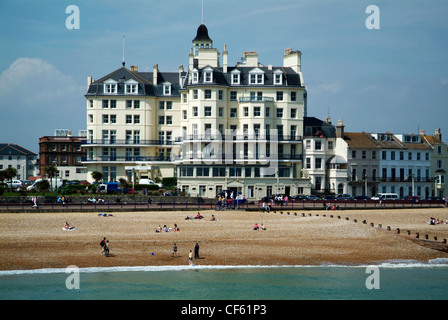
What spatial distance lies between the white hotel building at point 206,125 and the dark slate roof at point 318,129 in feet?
5.42

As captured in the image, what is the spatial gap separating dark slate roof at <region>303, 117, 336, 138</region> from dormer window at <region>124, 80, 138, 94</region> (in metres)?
23.2

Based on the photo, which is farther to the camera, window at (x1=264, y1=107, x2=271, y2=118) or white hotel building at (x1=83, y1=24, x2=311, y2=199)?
window at (x1=264, y1=107, x2=271, y2=118)

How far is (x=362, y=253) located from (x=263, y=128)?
34338mm

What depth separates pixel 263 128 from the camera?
73.0 meters

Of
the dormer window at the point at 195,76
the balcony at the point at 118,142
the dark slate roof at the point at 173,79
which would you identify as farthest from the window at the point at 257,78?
the balcony at the point at 118,142

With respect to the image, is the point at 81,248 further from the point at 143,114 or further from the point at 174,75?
the point at 174,75

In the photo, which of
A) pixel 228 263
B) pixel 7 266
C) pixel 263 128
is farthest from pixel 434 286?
pixel 263 128

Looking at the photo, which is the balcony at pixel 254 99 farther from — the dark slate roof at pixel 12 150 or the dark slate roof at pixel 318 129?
the dark slate roof at pixel 12 150

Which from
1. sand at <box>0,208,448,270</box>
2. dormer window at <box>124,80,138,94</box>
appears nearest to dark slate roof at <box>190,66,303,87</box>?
dormer window at <box>124,80,138,94</box>

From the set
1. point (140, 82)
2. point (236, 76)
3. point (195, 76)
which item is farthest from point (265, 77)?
point (140, 82)

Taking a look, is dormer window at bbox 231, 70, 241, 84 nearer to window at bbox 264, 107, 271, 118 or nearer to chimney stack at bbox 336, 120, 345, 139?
window at bbox 264, 107, 271, 118

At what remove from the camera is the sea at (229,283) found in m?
32.4

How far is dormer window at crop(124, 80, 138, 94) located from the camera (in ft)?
259

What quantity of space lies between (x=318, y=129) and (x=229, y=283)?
148ft
